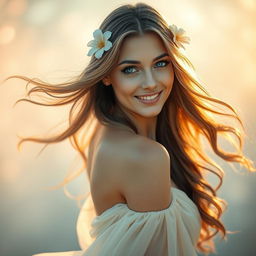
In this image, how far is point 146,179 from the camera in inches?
70.4

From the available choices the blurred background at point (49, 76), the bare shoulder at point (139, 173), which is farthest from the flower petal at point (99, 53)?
the blurred background at point (49, 76)

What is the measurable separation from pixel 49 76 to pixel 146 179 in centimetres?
235

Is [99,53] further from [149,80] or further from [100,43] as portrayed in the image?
[149,80]

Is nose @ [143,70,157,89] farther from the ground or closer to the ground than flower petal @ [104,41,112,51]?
closer to the ground

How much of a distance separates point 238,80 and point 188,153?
2158 mm

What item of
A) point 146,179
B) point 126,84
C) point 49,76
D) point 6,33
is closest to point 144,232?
point 146,179

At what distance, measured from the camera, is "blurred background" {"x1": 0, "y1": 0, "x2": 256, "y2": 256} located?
3.97 m

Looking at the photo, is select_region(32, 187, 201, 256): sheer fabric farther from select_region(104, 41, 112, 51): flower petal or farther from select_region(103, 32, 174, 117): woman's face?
select_region(104, 41, 112, 51): flower petal

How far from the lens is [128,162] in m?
1.81

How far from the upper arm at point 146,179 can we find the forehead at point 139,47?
366 millimetres

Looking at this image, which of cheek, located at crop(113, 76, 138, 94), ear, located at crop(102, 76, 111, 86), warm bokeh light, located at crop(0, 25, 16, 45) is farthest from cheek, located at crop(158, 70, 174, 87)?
warm bokeh light, located at crop(0, 25, 16, 45)

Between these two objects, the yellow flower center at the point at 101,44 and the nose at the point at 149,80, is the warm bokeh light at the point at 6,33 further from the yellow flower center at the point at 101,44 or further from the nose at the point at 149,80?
the nose at the point at 149,80

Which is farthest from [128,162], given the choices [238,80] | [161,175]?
[238,80]

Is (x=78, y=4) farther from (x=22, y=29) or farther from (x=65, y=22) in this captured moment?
(x=22, y=29)
